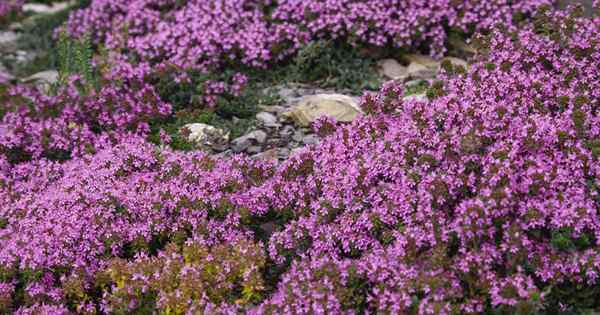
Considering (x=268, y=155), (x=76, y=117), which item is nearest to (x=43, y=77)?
(x=76, y=117)

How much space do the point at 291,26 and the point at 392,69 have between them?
3.91 ft

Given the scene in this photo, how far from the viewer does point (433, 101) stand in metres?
5.82

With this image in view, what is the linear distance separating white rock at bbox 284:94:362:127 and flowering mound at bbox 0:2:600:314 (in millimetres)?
783

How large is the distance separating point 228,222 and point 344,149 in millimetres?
1054

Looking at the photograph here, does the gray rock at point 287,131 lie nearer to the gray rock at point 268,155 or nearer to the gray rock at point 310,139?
the gray rock at point 310,139

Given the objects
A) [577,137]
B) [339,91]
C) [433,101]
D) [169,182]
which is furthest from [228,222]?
[339,91]

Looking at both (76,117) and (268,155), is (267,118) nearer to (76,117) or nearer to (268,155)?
(268,155)

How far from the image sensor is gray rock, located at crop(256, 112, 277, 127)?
293 inches

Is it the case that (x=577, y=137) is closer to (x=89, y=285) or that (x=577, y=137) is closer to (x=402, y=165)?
(x=402, y=165)

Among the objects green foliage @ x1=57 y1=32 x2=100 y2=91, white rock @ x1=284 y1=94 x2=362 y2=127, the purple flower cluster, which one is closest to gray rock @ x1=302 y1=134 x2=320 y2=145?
white rock @ x1=284 y1=94 x2=362 y2=127

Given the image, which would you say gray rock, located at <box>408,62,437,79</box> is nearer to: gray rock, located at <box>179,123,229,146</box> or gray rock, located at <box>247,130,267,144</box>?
gray rock, located at <box>247,130,267,144</box>

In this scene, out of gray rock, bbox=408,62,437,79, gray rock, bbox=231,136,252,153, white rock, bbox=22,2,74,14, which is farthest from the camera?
white rock, bbox=22,2,74,14

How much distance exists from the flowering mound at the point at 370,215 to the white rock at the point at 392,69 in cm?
185

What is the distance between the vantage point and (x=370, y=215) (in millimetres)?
4957
